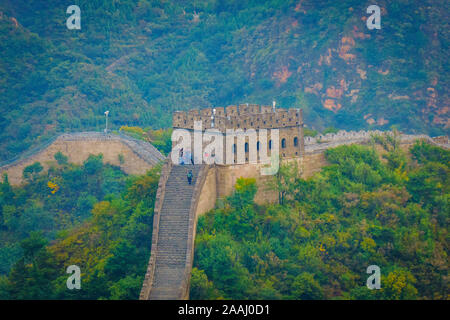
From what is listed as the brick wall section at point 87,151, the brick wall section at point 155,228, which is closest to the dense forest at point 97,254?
the brick wall section at point 155,228

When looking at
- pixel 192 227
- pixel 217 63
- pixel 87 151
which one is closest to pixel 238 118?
pixel 192 227

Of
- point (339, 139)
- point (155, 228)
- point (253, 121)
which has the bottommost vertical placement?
point (155, 228)

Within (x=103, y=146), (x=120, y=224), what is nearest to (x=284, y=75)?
(x=103, y=146)

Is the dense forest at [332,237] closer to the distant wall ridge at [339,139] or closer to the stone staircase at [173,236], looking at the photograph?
the stone staircase at [173,236]

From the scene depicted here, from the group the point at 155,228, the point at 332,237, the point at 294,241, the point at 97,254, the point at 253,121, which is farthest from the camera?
the point at 97,254

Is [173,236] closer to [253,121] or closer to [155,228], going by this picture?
[155,228]

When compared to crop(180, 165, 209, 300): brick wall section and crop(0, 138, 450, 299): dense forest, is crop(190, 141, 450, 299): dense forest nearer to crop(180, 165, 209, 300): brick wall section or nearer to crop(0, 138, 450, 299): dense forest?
crop(0, 138, 450, 299): dense forest
